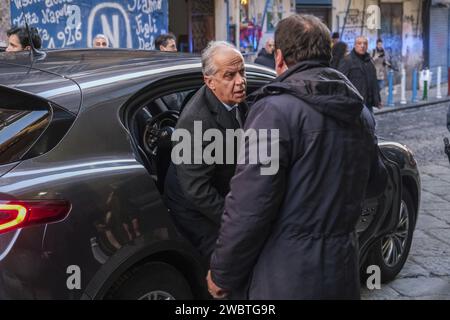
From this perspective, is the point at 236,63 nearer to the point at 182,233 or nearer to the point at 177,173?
the point at 177,173

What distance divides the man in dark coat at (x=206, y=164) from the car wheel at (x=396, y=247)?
1831mm

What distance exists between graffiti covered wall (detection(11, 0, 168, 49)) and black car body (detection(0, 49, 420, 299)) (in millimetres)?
8060

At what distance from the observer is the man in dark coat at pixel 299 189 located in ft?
7.57

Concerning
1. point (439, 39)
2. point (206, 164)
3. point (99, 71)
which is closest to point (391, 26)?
point (439, 39)

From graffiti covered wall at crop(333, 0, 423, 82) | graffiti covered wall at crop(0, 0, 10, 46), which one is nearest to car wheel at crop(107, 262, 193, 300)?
graffiti covered wall at crop(0, 0, 10, 46)

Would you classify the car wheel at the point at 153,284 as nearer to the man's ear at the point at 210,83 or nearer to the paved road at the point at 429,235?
the man's ear at the point at 210,83

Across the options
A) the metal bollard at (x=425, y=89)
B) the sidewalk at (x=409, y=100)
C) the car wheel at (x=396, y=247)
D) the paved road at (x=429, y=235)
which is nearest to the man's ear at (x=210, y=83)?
the car wheel at (x=396, y=247)

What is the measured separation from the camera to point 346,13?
19.2m

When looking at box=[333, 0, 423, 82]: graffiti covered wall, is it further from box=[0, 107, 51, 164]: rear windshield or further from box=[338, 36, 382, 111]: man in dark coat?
box=[0, 107, 51, 164]: rear windshield

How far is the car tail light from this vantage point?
96.3 inches

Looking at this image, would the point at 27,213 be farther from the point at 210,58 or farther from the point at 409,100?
the point at 409,100

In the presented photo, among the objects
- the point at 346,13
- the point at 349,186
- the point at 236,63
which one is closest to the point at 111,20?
the point at 346,13

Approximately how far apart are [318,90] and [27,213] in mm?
1163

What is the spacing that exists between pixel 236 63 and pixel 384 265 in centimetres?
223
